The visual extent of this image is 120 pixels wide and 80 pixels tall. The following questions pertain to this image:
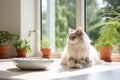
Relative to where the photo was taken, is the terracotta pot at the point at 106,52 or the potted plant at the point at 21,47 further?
the potted plant at the point at 21,47

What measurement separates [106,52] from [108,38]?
0.12 meters

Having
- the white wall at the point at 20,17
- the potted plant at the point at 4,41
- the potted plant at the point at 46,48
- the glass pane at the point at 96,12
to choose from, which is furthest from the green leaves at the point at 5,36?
the glass pane at the point at 96,12

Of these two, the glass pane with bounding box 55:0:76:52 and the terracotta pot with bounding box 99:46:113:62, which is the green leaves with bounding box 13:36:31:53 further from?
the terracotta pot with bounding box 99:46:113:62

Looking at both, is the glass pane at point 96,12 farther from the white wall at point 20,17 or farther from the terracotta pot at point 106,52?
the white wall at point 20,17

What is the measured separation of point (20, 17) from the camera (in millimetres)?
2494

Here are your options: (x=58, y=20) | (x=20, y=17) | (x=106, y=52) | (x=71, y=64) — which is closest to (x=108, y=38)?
(x=106, y=52)

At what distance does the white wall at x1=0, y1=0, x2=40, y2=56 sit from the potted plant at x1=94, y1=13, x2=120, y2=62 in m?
0.78

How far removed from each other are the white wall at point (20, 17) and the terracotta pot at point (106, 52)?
2.57 ft

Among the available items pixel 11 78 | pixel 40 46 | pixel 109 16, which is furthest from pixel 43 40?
pixel 11 78

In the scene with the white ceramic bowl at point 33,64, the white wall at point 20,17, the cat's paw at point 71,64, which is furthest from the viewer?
the white wall at point 20,17

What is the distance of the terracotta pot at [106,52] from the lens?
2.08 metres

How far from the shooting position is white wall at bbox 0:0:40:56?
98.7 inches

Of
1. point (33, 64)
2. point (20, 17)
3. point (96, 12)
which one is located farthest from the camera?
point (20, 17)

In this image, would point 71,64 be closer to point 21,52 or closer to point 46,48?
point 46,48
